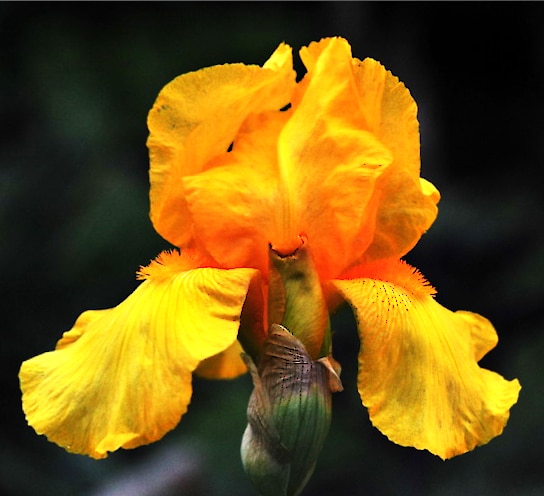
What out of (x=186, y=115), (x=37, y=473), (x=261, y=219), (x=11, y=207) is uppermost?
(x=186, y=115)

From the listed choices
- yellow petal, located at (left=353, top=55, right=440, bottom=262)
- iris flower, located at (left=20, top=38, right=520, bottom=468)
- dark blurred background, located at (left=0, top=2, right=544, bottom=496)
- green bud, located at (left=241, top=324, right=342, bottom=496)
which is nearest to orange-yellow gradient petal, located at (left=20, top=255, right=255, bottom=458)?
iris flower, located at (left=20, top=38, right=520, bottom=468)

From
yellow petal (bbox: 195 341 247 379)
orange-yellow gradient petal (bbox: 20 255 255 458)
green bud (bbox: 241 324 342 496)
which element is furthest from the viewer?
yellow petal (bbox: 195 341 247 379)

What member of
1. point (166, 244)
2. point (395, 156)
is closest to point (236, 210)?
point (395, 156)

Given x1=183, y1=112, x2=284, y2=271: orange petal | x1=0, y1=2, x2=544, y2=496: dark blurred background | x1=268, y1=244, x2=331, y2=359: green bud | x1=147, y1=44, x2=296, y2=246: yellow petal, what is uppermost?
x1=147, y1=44, x2=296, y2=246: yellow petal

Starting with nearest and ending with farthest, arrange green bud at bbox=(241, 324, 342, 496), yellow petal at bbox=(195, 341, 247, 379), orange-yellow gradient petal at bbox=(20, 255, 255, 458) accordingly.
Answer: orange-yellow gradient petal at bbox=(20, 255, 255, 458), green bud at bbox=(241, 324, 342, 496), yellow petal at bbox=(195, 341, 247, 379)

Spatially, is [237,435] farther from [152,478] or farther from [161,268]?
[161,268]

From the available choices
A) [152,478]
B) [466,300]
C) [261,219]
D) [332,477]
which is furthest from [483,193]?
[261,219]

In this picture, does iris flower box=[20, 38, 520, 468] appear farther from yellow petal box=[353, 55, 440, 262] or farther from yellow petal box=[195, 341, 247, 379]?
yellow petal box=[195, 341, 247, 379]
